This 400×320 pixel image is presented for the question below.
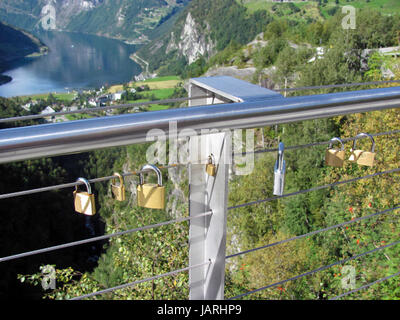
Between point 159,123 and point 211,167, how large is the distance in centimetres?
24

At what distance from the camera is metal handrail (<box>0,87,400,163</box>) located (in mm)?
632

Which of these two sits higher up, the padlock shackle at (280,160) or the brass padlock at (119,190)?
the padlock shackle at (280,160)

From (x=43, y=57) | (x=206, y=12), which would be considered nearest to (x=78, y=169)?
(x=43, y=57)

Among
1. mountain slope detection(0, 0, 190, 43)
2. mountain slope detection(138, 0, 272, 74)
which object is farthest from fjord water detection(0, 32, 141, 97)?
mountain slope detection(138, 0, 272, 74)

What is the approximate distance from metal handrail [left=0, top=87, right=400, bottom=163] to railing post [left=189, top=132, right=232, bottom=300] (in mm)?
97

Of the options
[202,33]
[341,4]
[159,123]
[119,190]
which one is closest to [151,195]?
[119,190]

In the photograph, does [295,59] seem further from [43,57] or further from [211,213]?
[43,57]

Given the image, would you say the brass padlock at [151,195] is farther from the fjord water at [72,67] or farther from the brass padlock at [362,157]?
the fjord water at [72,67]

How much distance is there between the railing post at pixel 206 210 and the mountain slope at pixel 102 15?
88584mm

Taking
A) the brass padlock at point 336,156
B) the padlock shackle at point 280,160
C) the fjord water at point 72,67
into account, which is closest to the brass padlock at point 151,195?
the padlock shackle at point 280,160

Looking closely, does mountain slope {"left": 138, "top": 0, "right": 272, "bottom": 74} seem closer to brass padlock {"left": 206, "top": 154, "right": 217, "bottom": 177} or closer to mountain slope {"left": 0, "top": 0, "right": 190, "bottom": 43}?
mountain slope {"left": 0, "top": 0, "right": 190, "bottom": 43}

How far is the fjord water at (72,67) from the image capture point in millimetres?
46744

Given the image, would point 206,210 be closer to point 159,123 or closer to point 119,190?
point 119,190

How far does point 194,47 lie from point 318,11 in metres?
28.2
